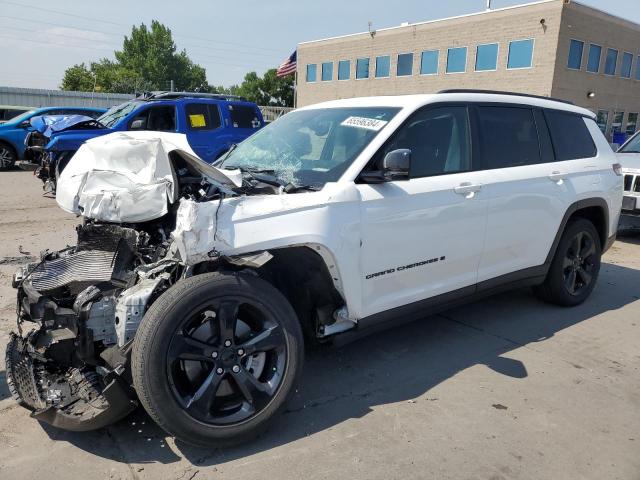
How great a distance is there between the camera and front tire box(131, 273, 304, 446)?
2598mm

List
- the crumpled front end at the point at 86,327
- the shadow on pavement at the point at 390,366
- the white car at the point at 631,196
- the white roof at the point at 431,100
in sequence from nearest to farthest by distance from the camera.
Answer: the crumpled front end at the point at 86,327 < the shadow on pavement at the point at 390,366 < the white roof at the point at 431,100 < the white car at the point at 631,196

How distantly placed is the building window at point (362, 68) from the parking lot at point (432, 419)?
37.4m

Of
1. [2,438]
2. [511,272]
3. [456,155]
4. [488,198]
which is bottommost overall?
[2,438]

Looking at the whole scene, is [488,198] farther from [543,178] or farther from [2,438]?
[2,438]

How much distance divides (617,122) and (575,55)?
661 centimetres

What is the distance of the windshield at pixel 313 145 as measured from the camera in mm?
3506

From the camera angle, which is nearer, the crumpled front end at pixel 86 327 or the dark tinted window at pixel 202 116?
the crumpled front end at pixel 86 327

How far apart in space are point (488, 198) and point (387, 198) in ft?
3.40

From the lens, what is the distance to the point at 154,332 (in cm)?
A: 258

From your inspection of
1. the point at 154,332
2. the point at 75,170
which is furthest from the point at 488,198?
the point at 75,170

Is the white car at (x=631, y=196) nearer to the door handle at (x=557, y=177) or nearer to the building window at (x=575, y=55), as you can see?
the door handle at (x=557, y=177)

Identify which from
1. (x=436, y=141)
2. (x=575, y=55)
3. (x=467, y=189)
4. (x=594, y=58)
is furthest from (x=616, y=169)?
(x=594, y=58)

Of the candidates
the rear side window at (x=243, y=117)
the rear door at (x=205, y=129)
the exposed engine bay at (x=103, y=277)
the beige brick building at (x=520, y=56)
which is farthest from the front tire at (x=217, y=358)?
the beige brick building at (x=520, y=56)

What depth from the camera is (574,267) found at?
5.16 metres
